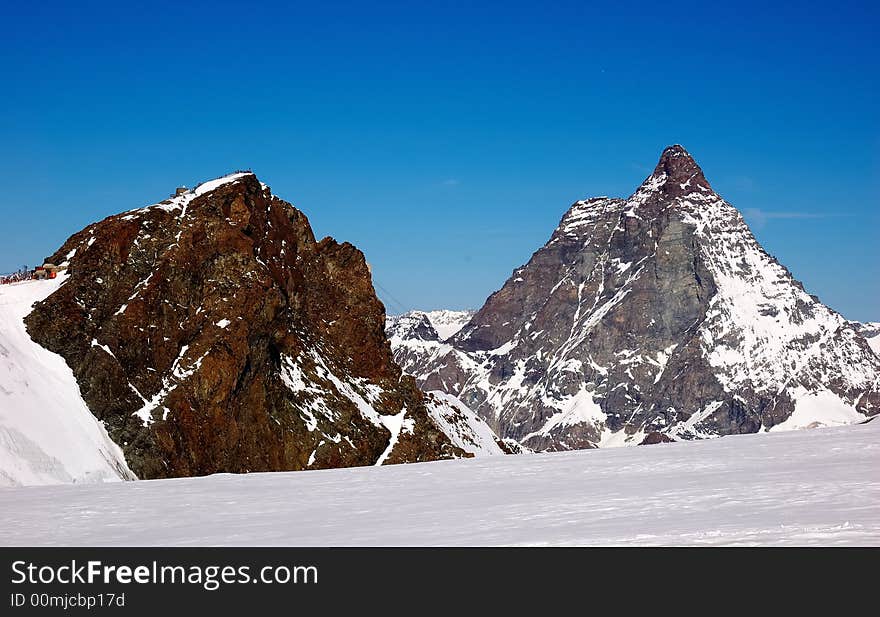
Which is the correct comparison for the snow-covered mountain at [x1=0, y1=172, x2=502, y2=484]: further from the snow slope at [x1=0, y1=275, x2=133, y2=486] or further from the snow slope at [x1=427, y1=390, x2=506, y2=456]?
the snow slope at [x1=427, y1=390, x2=506, y2=456]

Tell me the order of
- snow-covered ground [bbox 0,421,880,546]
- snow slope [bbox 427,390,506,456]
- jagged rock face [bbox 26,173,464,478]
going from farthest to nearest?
snow slope [bbox 427,390,506,456]
jagged rock face [bbox 26,173,464,478]
snow-covered ground [bbox 0,421,880,546]

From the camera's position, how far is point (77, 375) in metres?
72.6

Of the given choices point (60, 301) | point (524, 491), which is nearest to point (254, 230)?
point (60, 301)

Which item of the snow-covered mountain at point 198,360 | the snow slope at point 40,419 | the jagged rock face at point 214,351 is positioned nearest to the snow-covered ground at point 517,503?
the snow slope at point 40,419

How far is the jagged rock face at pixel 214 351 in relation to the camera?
244 feet

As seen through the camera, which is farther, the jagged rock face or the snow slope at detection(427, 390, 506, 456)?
the snow slope at detection(427, 390, 506, 456)

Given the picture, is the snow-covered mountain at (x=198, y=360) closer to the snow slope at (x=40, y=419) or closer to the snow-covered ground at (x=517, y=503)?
the snow slope at (x=40, y=419)

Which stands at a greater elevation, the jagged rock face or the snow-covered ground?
the jagged rock face

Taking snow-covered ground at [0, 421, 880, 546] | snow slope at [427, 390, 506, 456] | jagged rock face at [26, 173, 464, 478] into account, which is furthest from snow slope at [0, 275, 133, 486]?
snow slope at [427, 390, 506, 456]

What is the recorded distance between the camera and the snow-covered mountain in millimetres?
68375

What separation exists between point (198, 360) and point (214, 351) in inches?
62.5

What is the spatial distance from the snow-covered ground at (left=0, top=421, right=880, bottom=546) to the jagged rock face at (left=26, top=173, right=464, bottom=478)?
48.8m
